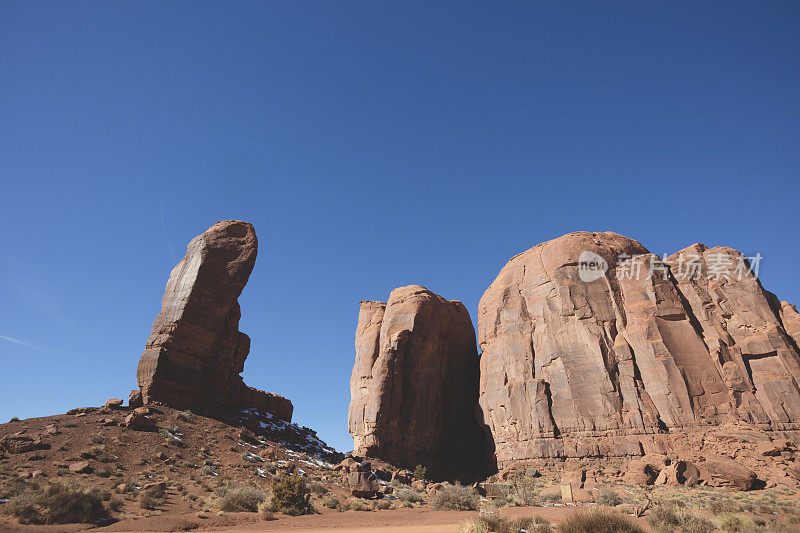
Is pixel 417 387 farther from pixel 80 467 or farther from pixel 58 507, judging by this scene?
pixel 58 507

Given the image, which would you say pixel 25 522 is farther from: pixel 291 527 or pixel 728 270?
pixel 728 270

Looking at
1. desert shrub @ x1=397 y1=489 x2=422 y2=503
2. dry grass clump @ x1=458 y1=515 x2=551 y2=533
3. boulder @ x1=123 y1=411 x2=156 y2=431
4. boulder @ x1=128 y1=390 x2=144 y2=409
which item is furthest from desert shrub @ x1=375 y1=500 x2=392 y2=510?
boulder @ x1=128 y1=390 x2=144 y2=409

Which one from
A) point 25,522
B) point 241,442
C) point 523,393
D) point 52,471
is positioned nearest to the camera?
point 25,522

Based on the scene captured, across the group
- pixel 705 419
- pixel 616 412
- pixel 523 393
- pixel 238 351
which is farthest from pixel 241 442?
pixel 705 419

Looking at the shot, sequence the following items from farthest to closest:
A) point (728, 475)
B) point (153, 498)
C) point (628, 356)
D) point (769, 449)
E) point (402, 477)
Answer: point (628, 356), point (402, 477), point (769, 449), point (728, 475), point (153, 498)

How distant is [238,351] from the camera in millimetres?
34688

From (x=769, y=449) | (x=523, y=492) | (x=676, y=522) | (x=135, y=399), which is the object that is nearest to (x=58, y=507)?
(x=135, y=399)

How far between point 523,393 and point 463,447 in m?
11.8

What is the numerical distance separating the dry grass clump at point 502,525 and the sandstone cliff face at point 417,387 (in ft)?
81.6

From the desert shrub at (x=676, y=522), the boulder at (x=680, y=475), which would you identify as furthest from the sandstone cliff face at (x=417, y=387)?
the desert shrub at (x=676, y=522)

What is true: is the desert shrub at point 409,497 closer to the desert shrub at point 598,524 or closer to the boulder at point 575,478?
the boulder at point 575,478

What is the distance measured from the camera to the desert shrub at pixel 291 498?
634 inches

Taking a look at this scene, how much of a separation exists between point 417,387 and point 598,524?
97.4 ft

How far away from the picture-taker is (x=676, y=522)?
12.0 meters
